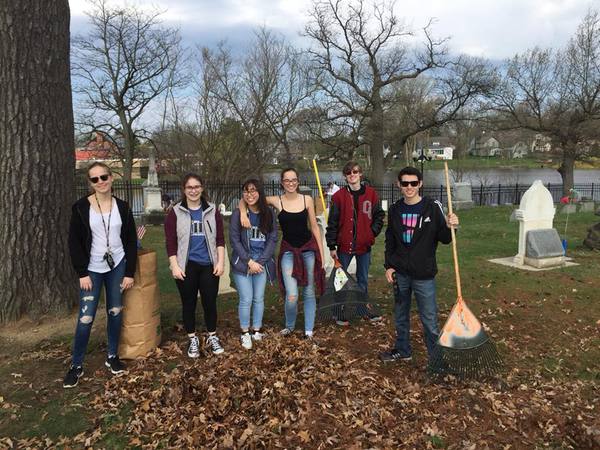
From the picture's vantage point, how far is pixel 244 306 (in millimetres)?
4098

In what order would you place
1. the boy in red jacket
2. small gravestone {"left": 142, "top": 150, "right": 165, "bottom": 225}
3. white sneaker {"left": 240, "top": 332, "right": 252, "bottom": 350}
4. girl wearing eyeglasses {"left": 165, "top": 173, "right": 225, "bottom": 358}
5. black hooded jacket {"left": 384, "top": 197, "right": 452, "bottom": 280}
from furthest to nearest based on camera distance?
small gravestone {"left": 142, "top": 150, "right": 165, "bottom": 225} → the boy in red jacket → white sneaker {"left": 240, "top": 332, "right": 252, "bottom": 350} → girl wearing eyeglasses {"left": 165, "top": 173, "right": 225, "bottom": 358} → black hooded jacket {"left": 384, "top": 197, "right": 452, "bottom": 280}

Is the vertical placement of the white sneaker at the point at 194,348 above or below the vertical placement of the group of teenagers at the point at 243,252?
below

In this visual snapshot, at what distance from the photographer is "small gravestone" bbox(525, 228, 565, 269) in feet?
25.2

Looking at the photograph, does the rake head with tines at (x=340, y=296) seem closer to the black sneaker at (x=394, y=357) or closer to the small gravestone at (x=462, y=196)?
the black sneaker at (x=394, y=357)

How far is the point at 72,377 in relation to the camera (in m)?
3.50

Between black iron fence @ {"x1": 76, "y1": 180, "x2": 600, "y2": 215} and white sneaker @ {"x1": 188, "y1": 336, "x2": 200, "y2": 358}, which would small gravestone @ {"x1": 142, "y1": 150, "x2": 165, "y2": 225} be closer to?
black iron fence @ {"x1": 76, "y1": 180, "x2": 600, "y2": 215}

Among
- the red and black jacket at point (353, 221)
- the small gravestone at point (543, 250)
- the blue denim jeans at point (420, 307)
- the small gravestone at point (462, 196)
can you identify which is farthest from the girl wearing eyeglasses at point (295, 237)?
the small gravestone at point (462, 196)

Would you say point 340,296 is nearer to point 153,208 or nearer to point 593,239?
point 593,239

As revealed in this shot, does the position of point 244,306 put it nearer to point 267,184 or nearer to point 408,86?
point 267,184

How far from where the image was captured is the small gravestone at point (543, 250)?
302 inches

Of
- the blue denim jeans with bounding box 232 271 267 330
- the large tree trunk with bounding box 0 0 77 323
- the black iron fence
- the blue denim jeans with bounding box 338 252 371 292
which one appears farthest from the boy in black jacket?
the black iron fence

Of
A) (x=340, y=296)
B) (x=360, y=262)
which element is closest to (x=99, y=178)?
(x=340, y=296)

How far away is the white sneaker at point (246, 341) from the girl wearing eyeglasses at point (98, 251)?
42.3 inches

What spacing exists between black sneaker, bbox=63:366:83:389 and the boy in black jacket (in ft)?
8.64
